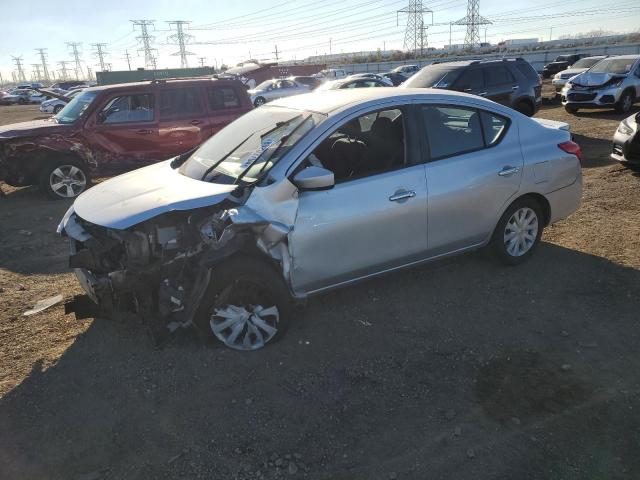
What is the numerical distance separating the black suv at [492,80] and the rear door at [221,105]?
12.9 ft

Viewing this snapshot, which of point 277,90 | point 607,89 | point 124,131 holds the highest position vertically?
point 277,90

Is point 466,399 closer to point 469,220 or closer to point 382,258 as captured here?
point 382,258

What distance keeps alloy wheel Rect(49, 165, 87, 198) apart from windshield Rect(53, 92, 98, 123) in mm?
862

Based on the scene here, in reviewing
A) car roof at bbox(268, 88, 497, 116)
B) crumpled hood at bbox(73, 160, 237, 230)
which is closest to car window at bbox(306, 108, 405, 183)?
car roof at bbox(268, 88, 497, 116)

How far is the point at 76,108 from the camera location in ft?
27.9

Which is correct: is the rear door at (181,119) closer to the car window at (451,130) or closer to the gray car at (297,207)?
the gray car at (297,207)

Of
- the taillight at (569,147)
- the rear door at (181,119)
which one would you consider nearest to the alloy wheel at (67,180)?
the rear door at (181,119)

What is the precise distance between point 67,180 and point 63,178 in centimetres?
7

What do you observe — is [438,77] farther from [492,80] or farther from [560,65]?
[560,65]

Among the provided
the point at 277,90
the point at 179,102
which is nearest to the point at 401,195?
the point at 179,102

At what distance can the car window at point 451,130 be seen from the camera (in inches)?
159

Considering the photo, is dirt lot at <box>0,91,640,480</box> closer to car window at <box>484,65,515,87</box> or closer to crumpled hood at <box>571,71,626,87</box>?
car window at <box>484,65,515,87</box>

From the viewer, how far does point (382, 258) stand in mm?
3846

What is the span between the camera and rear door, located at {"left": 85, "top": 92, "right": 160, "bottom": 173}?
8.29 metres
